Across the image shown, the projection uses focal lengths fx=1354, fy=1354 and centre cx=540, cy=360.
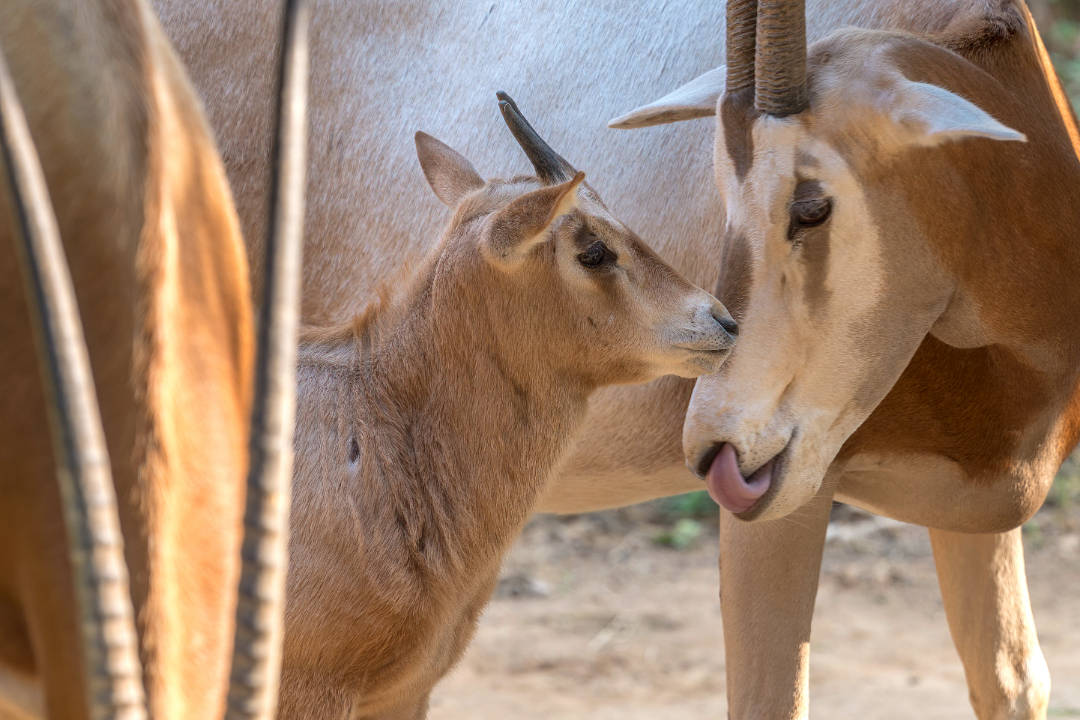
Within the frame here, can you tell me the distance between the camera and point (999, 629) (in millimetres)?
3396

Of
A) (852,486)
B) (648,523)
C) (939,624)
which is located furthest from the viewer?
(648,523)

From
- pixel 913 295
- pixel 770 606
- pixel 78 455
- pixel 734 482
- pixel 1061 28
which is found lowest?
pixel 1061 28

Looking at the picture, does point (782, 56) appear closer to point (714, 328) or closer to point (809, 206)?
point (809, 206)

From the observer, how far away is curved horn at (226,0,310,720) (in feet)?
4.07

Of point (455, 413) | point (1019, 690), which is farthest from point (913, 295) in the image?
point (1019, 690)

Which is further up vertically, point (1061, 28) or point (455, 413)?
point (455, 413)

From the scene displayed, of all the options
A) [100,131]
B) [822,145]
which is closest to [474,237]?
[822,145]

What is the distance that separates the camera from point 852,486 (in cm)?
310

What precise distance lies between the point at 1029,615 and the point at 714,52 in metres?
1.62

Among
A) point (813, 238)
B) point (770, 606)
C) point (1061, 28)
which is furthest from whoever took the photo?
point (1061, 28)

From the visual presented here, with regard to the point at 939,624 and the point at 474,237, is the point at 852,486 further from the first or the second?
the point at 939,624

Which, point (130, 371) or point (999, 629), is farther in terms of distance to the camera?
point (999, 629)

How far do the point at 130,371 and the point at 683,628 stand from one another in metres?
4.19

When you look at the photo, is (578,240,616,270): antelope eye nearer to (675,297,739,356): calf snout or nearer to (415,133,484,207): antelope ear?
(675,297,739,356): calf snout
